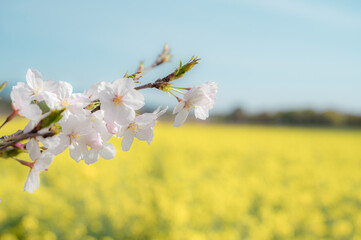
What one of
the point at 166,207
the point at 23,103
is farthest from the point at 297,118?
→ the point at 23,103

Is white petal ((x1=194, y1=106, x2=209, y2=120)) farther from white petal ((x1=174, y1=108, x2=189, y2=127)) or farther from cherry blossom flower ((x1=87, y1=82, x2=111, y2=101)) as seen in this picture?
cherry blossom flower ((x1=87, y1=82, x2=111, y2=101))

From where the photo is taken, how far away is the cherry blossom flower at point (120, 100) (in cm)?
62

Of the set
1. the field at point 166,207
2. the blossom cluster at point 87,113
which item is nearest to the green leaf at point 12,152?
the blossom cluster at point 87,113

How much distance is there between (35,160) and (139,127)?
0.66 feet

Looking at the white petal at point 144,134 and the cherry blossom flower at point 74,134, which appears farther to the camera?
the white petal at point 144,134

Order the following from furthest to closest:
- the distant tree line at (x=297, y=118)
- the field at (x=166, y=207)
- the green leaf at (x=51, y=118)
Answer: the distant tree line at (x=297, y=118)
the field at (x=166, y=207)
the green leaf at (x=51, y=118)

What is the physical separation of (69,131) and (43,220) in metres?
3.24

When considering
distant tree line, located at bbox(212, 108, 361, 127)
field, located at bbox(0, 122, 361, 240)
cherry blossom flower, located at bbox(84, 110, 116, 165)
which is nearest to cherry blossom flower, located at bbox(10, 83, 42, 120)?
cherry blossom flower, located at bbox(84, 110, 116, 165)

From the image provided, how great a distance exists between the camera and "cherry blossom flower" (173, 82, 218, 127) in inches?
26.8

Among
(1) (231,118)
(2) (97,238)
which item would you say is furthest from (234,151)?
(1) (231,118)

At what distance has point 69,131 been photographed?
60 centimetres

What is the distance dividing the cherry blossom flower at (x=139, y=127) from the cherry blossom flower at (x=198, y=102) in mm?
47

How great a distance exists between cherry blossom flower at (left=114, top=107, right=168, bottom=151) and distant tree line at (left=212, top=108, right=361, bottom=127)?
2475cm

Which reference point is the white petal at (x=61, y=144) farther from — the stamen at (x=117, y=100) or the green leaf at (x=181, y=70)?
the green leaf at (x=181, y=70)
